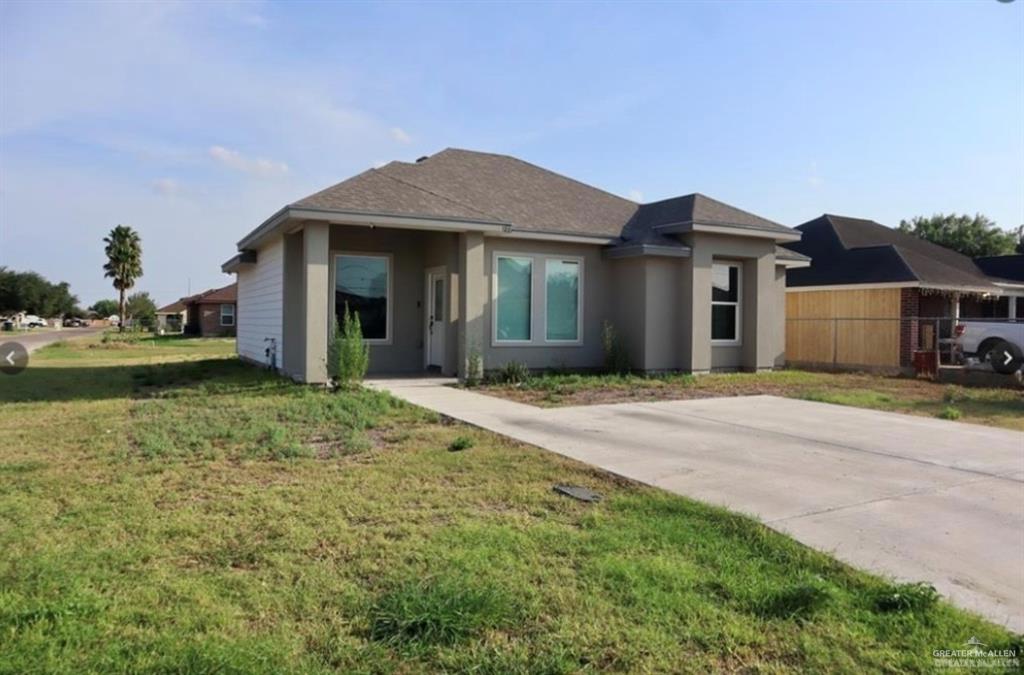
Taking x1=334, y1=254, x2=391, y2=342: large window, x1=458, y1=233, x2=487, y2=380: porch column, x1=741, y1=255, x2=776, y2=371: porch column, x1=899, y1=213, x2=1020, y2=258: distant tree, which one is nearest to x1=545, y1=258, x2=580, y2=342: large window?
x1=458, y1=233, x2=487, y2=380: porch column

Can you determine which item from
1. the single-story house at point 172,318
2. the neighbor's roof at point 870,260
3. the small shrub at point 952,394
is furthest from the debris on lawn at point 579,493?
the single-story house at point 172,318

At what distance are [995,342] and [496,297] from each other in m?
12.4

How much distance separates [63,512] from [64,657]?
2316 millimetres

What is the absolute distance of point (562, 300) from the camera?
1491 cm

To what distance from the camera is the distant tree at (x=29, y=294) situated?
7525cm

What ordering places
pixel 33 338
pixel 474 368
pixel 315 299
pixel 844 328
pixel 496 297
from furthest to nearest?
pixel 33 338 < pixel 844 328 < pixel 496 297 < pixel 474 368 < pixel 315 299

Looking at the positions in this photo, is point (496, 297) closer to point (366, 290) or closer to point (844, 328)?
point (366, 290)

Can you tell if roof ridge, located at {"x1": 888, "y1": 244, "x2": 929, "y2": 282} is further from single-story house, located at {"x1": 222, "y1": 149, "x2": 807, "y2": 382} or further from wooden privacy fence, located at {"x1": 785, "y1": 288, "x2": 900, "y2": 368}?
single-story house, located at {"x1": 222, "y1": 149, "x2": 807, "y2": 382}

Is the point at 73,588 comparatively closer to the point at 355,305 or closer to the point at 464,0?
the point at 464,0

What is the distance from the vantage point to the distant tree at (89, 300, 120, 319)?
3975 inches

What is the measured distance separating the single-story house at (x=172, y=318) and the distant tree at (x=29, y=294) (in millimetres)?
14238

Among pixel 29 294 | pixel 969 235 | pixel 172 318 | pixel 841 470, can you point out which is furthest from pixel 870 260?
pixel 29 294

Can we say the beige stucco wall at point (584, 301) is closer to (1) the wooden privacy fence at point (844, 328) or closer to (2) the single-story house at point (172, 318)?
(1) the wooden privacy fence at point (844, 328)

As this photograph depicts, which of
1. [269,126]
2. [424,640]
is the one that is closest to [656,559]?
[424,640]
